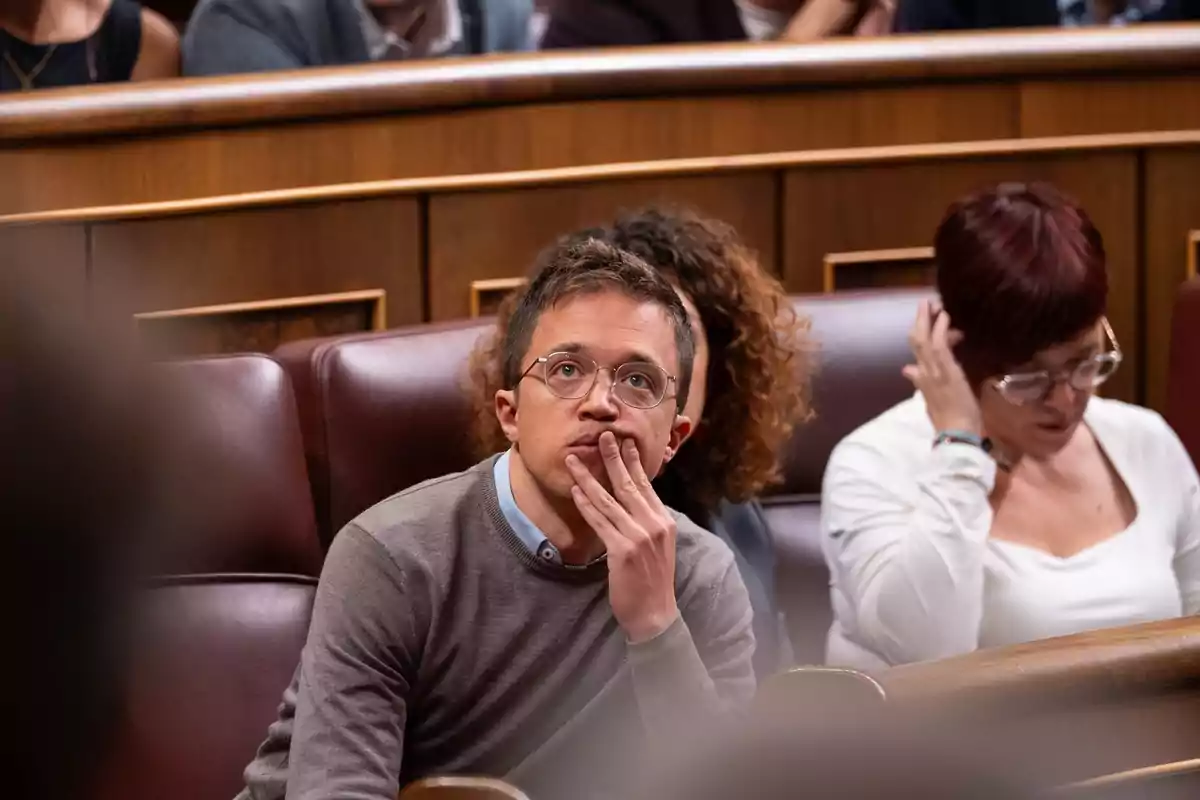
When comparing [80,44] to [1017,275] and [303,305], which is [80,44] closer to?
[303,305]

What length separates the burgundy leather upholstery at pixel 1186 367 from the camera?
169cm

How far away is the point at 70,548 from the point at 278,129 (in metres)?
1.21

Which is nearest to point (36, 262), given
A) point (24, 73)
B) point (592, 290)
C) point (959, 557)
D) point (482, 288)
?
point (592, 290)

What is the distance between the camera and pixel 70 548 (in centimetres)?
40

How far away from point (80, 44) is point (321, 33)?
0.26 metres

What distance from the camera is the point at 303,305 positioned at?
1565mm

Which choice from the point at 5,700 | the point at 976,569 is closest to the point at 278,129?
the point at 976,569

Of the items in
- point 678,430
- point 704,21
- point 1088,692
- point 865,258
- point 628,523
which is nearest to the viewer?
point 1088,692

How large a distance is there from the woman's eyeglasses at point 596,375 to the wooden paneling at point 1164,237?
1.10m

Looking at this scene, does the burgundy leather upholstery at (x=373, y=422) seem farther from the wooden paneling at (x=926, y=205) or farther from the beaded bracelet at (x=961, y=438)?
the wooden paneling at (x=926, y=205)

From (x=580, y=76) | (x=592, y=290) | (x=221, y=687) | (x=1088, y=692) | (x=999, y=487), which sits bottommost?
(x=221, y=687)

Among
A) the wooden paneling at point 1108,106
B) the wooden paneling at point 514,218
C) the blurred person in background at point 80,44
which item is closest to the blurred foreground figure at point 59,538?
the wooden paneling at point 514,218

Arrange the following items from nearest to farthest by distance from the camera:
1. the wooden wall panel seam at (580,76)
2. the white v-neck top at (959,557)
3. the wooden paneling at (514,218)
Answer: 1. the white v-neck top at (959,557)
2. the wooden wall panel seam at (580,76)
3. the wooden paneling at (514,218)

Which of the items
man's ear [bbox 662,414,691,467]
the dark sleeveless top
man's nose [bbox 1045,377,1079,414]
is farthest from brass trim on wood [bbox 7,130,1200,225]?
man's ear [bbox 662,414,691,467]
